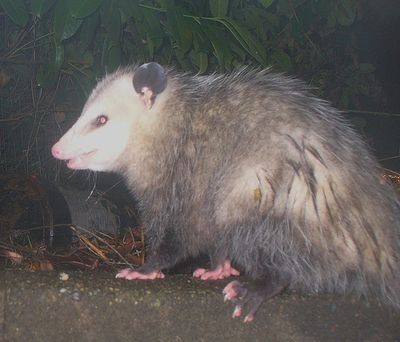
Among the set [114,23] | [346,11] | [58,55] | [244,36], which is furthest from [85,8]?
[346,11]

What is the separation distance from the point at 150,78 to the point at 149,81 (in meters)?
0.01

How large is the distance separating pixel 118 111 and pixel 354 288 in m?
0.88

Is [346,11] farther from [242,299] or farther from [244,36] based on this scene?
[242,299]

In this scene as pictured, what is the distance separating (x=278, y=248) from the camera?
5.15 ft

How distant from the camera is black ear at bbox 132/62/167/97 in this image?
5.85 ft

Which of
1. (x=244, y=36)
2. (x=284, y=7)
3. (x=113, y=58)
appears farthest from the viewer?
(x=284, y=7)

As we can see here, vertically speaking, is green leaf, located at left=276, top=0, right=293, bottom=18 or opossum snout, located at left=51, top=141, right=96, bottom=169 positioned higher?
green leaf, located at left=276, top=0, right=293, bottom=18

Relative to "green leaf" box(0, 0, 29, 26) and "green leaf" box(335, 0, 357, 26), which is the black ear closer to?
"green leaf" box(0, 0, 29, 26)

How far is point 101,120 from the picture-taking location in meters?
1.85

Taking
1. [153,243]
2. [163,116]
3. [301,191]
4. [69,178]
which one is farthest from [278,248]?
[69,178]

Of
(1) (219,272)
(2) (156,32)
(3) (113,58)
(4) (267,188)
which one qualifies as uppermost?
(2) (156,32)

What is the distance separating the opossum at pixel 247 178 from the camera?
1.54 metres

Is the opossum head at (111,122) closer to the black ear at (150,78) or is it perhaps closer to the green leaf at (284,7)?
the black ear at (150,78)

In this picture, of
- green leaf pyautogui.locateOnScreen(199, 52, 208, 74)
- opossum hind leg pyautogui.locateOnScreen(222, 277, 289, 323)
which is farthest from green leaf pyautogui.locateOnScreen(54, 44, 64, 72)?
opossum hind leg pyautogui.locateOnScreen(222, 277, 289, 323)
